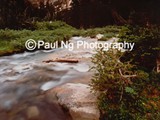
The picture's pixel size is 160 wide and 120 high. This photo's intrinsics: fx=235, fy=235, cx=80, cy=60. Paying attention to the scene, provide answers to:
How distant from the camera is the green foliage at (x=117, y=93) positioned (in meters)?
4.20

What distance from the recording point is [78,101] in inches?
180

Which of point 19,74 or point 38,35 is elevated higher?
point 38,35

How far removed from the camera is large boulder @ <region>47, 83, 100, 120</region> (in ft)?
14.0

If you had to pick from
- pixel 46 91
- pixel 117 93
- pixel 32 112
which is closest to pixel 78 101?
pixel 117 93

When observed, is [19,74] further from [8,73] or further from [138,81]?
[138,81]

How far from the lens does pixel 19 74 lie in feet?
23.1

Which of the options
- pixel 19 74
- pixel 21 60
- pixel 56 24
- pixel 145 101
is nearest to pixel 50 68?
pixel 19 74

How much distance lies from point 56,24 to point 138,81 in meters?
12.7

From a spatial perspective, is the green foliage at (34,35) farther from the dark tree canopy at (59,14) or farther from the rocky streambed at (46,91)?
the rocky streambed at (46,91)

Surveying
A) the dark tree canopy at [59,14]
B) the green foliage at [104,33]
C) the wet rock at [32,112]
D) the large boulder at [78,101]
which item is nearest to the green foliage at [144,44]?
the large boulder at [78,101]

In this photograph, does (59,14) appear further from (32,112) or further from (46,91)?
(32,112)

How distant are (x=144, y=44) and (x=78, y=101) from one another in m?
2.07

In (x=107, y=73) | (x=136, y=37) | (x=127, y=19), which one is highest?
(x=127, y=19)

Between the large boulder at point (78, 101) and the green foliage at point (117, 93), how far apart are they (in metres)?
0.17
